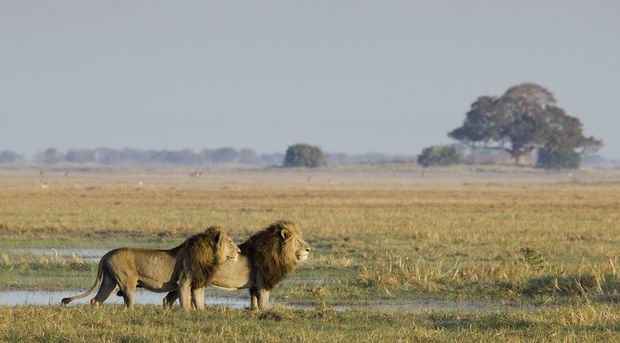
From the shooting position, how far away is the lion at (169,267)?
1271 centimetres

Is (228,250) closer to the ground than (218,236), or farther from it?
closer to the ground

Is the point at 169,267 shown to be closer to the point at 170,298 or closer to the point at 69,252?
the point at 170,298

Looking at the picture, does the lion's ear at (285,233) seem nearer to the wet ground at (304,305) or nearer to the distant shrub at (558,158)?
the wet ground at (304,305)

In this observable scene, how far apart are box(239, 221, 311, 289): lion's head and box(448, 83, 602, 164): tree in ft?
355

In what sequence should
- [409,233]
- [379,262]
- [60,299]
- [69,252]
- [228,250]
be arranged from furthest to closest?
[409,233] < [69,252] < [379,262] < [60,299] < [228,250]

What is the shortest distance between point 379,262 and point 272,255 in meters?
7.57

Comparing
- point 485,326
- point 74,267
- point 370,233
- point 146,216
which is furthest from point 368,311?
point 146,216

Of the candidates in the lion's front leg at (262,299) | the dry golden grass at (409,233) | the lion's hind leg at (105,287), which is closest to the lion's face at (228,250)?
the lion's front leg at (262,299)

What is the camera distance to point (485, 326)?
1217cm

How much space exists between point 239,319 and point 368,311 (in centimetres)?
225

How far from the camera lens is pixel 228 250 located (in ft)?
42.0

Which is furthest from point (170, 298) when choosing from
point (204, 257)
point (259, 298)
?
point (259, 298)

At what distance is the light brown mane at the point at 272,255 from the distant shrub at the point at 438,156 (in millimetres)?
109820

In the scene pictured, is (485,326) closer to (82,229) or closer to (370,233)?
(370,233)
